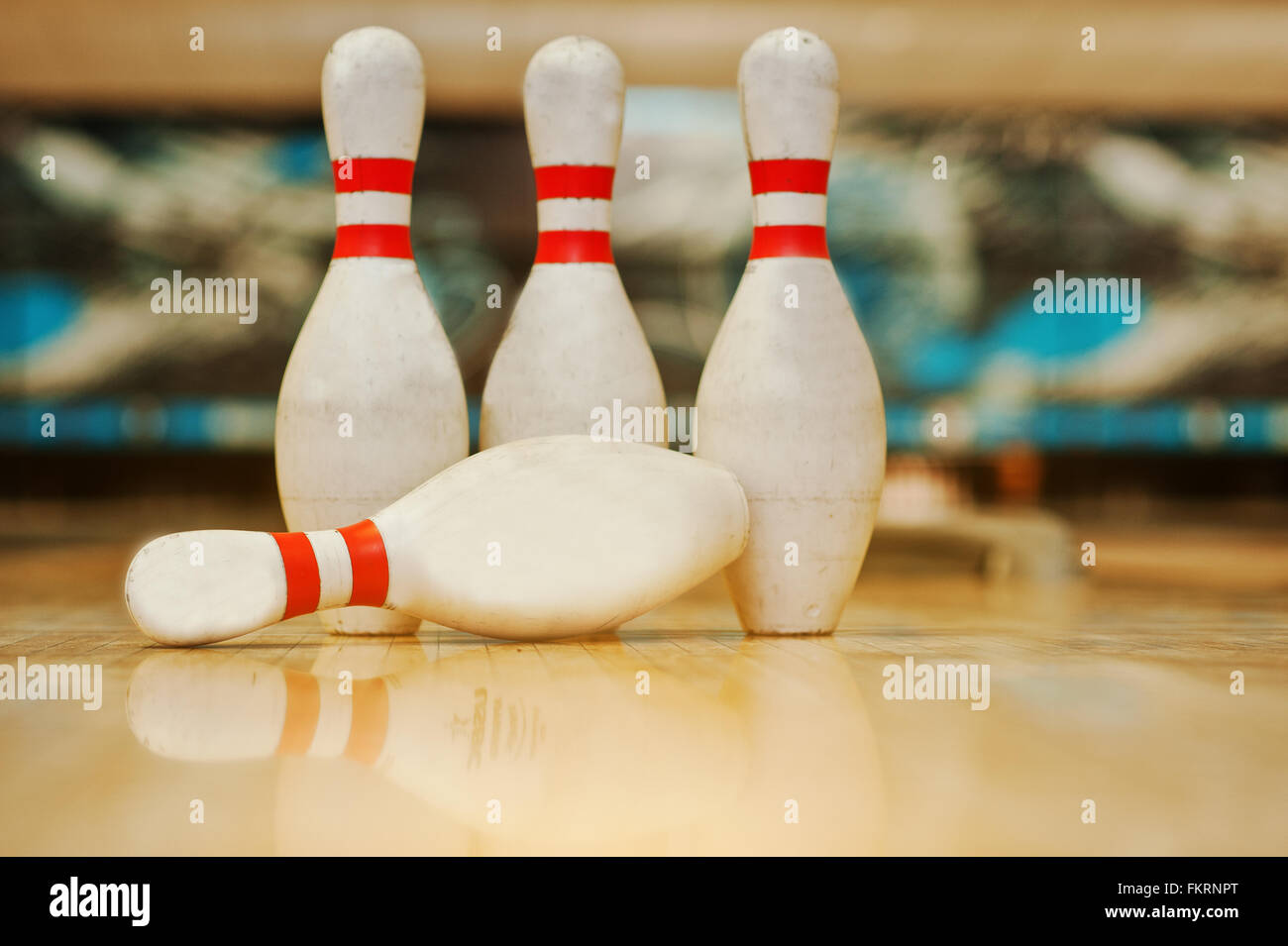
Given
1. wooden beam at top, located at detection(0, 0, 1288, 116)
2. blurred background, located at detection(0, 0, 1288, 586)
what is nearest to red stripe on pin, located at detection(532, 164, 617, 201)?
wooden beam at top, located at detection(0, 0, 1288, 116)

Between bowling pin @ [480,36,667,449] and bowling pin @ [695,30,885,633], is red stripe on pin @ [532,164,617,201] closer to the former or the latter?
bowling pin @ [480,36,667,449]

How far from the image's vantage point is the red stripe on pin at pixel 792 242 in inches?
116

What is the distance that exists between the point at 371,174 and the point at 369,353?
0.40 m

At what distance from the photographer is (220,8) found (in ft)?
19.0

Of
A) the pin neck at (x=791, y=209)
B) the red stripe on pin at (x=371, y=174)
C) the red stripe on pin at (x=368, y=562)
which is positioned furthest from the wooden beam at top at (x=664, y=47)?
the red stripe on pin at (x=368, y=562)

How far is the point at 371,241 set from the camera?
9.87 feet

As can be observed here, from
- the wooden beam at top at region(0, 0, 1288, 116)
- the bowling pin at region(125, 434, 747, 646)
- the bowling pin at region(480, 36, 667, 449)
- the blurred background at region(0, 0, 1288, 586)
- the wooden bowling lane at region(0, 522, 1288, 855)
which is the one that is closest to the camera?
the wooden bowling lane at region(0, 522, 1288, 855)

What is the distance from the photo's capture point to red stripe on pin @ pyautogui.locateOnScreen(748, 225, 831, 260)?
2959 millimetres

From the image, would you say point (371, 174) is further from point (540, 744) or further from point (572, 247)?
point (540, 744)

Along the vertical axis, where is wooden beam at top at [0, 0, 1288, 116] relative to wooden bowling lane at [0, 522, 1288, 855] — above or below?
above

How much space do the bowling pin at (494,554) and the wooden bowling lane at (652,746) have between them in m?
0.09

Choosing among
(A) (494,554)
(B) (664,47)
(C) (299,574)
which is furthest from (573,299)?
(B) (664,47)

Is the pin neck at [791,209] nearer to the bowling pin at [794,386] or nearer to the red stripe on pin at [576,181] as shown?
the bowling pin at [794,386]
